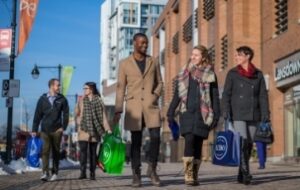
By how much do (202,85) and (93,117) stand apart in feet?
13.3

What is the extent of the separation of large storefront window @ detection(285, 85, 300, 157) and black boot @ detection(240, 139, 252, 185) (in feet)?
54.8

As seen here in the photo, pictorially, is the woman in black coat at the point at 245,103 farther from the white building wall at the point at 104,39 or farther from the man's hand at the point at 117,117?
the white building wall at the point at 104,39

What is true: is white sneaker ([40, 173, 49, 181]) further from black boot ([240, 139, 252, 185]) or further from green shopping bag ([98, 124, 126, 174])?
black boot ([240, 139, 252, 185])

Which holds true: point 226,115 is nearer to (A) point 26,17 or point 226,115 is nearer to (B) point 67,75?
(A) point 26,17

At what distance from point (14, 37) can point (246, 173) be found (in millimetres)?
15314

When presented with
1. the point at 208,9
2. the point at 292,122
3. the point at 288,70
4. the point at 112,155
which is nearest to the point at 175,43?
the point at 208,9

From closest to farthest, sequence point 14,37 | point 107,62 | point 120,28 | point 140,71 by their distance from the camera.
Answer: point 140,71
point 14,37
point 120,28
point 107,62

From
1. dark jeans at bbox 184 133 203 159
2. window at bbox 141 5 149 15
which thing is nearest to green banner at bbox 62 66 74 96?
dark jeans at bbox 184 133 203 159

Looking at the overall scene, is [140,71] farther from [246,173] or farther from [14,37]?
[14,37]

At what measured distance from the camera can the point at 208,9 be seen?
1515 inches

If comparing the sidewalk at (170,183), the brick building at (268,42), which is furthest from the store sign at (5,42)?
the brick building at (268,42)

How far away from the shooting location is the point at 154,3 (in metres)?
138

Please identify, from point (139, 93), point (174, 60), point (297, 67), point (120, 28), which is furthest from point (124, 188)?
point (120, 28)

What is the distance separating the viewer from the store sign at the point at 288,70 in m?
25.4
